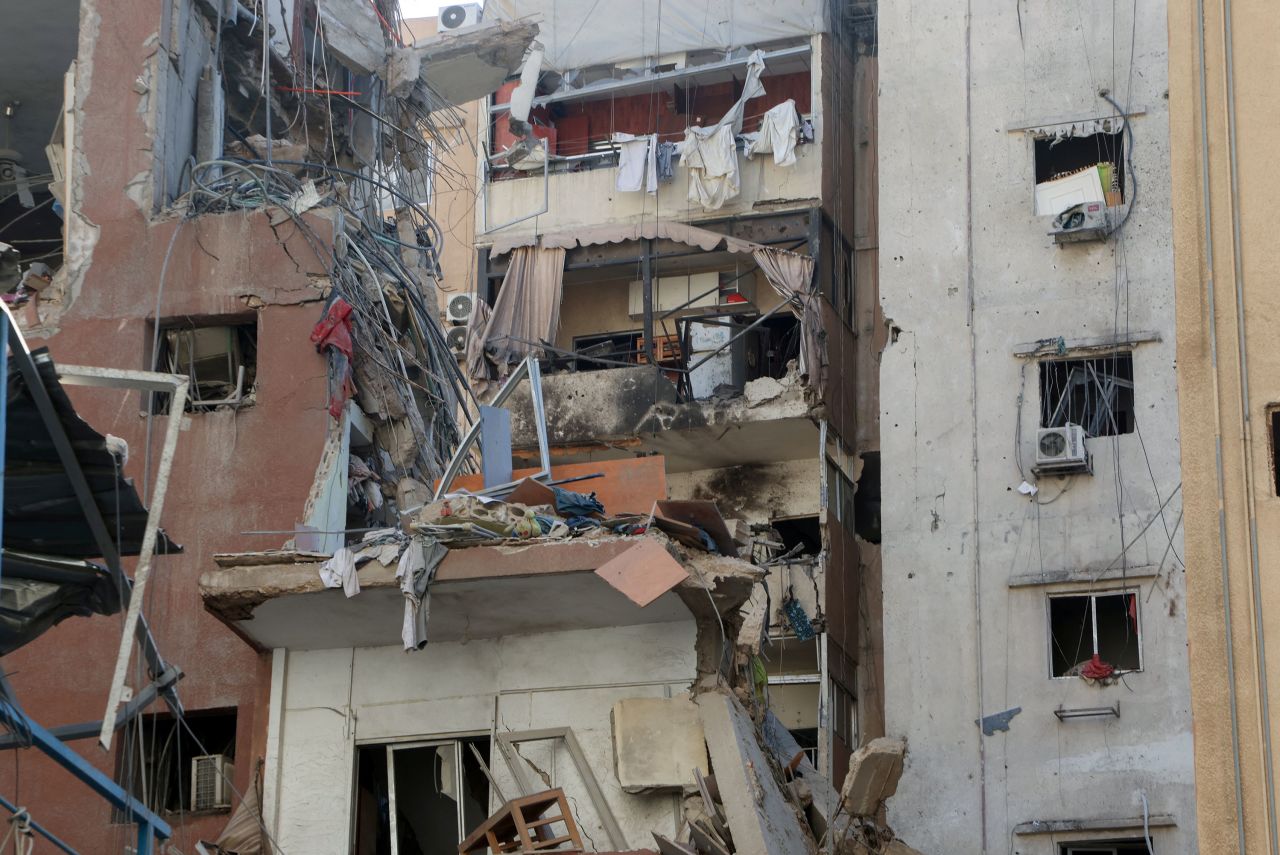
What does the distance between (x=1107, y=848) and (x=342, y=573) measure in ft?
39.3

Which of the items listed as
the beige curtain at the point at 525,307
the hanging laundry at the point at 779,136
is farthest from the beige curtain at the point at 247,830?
the hanging laundry at the point at 779,136

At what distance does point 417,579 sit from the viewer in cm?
1430

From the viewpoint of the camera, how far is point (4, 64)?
22.3 metres

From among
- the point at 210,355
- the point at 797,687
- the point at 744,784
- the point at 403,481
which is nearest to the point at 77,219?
the point at 210,355

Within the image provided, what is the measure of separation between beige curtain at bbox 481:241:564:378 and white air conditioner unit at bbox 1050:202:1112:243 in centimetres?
726

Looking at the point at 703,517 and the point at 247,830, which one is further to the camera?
the point at 247,830

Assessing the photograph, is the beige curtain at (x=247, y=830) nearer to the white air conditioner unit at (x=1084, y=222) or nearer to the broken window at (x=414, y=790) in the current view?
the broken window at (x=414, y=790)

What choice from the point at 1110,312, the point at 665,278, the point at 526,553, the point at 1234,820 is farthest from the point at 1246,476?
the point at 665,278

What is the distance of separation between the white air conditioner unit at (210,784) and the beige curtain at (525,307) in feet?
38.9

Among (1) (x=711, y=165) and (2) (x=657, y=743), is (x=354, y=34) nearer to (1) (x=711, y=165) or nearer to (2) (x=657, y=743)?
(1) (x=711, y=165)

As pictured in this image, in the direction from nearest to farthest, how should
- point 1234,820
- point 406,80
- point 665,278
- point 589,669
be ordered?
point 1234,820, point 589,669, point 406,80, point 665,278

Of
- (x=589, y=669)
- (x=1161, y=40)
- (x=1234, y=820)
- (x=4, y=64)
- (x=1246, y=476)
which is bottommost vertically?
(x=1234, y=820)

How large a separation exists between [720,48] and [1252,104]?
17565 millimetres

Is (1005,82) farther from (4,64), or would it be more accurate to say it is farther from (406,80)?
(4,64)
